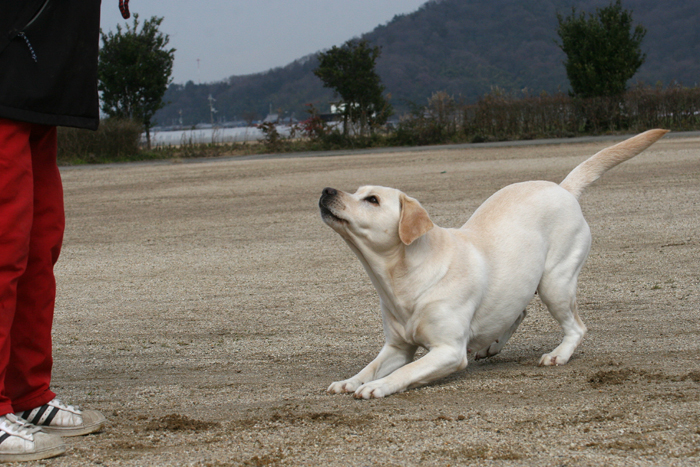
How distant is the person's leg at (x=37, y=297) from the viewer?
3.27 metres

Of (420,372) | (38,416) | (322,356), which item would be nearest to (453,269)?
(420,372)

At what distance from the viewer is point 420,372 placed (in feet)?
13.2

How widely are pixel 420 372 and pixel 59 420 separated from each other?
1.86 meters

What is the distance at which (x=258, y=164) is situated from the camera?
84.1 feet

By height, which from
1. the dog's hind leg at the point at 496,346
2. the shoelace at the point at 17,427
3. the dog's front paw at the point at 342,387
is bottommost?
the dog's hind leg at the point at 496,346

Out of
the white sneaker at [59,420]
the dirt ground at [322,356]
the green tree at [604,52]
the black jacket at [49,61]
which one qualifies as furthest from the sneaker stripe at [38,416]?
the green tree at [604,52]

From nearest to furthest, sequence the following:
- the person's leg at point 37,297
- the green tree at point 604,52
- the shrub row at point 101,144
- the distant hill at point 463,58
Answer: the person's leg at point 37,297 < the shrub row at point 101,144 < the green tree at point 604,52 < the distant hill at point 463,58

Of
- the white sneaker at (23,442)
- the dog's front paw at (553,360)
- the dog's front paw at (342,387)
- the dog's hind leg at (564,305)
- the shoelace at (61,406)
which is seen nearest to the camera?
the white sneaker at (23,442)

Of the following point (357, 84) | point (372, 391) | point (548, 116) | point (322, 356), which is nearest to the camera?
point (372, 391)

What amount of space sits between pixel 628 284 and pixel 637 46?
2753 centimetres

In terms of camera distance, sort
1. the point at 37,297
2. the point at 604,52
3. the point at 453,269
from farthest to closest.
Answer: the point at 604,52, the point at 453,269, the point at 37,297

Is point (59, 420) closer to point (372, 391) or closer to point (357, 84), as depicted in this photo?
point (372, 391)

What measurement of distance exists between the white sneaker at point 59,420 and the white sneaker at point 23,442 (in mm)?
255

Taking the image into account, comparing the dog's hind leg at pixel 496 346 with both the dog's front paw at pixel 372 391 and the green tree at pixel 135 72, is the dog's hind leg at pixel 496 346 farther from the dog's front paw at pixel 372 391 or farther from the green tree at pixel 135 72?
the green tree at pixel 135 72
